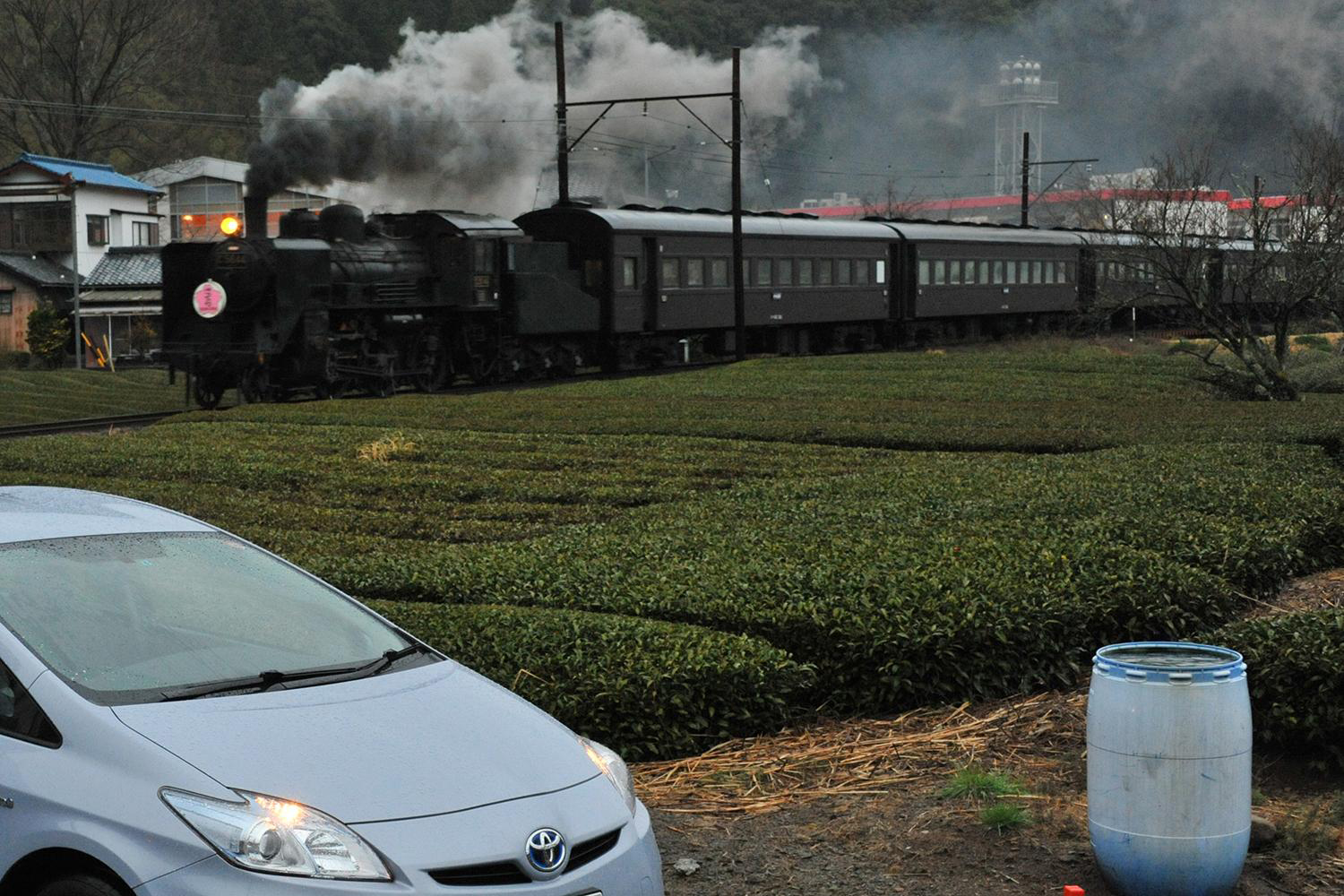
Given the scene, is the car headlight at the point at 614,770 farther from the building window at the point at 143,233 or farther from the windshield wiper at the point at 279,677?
the building window at the point at 143,233

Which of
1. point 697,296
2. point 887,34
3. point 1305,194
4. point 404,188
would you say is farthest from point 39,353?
point 887,34

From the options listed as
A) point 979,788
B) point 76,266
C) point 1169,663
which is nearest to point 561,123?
point 76,266

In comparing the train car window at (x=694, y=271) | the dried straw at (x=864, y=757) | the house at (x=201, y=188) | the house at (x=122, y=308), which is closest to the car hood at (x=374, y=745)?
the dried straw at (x=864, y=757)

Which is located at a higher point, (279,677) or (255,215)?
(255,215)

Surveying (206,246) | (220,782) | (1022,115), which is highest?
(1022,115)

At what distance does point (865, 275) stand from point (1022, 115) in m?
73.5

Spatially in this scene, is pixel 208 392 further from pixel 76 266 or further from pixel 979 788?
pixel 979 788

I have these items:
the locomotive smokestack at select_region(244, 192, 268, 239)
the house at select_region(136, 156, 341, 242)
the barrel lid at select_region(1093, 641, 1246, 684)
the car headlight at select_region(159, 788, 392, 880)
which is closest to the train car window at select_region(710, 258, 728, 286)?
the locomotive smokestack at select_region(244, 192, 268, 239)

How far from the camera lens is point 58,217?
169 feet

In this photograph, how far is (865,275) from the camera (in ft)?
138

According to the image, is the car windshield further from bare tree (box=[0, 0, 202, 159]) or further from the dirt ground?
bare tree (box=[0, 0, 202, 159])

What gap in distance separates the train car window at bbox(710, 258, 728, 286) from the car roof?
30.4m

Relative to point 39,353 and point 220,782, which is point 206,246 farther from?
point 220,782

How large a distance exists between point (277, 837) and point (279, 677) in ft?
3.03
